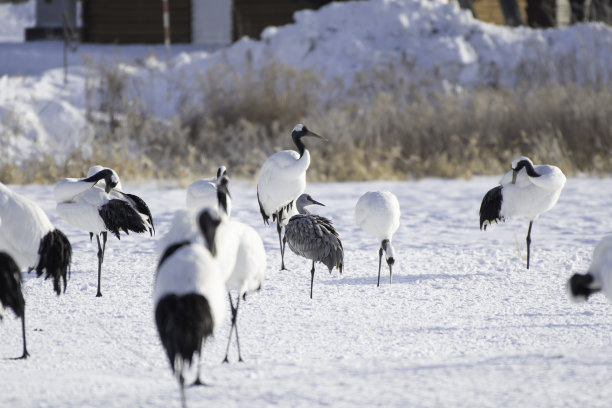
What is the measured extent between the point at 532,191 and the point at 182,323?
4945mm

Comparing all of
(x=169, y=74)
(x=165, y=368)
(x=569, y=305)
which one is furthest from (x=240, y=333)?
(x=169, y=74)

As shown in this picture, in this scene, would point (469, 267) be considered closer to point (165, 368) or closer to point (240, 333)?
Result: point (240, 333)

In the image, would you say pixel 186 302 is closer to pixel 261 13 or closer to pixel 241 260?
pixel 241 260

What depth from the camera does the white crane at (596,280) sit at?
4827mm

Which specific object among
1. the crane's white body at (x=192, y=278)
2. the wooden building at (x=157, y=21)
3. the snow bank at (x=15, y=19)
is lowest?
the crane's white body at (x=192, y=278)

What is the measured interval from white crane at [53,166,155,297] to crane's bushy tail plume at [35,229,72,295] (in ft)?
3.86

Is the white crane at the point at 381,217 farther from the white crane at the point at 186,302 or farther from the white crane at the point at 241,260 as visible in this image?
the white crane at the point at 186,302

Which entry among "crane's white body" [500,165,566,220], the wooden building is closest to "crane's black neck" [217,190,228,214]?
"crane's white body" [500,165,566,220]

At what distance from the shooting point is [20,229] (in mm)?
5434

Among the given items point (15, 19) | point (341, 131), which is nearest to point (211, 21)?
point (341, 131)

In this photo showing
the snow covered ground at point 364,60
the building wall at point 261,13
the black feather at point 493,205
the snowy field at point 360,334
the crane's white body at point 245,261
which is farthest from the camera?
the building wall at point 261,13

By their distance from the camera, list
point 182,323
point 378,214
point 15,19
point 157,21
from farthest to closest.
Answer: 1. point 15,19
2. point 157,21
3. point 378,214
4. point 182,323

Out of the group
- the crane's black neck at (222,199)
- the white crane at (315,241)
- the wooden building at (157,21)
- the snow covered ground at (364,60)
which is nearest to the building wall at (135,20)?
the wooden building at (157,21)

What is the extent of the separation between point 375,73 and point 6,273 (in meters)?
13.1
